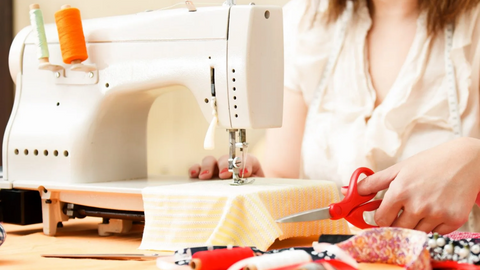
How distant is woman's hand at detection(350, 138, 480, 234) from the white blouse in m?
0.53

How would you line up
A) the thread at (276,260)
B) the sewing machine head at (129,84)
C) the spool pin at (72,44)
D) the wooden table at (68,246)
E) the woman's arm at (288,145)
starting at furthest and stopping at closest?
1. the woman's arm at (288,145)
2. the spool pin at (72,44)
3. the sewing machine head at (129,84)
4. the wooden table at (68,246)
5. the thread at (276,260)

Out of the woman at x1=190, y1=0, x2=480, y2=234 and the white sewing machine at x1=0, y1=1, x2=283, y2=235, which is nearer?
the white sewing machine at x1=0, y1=1, x2=283, y2=235

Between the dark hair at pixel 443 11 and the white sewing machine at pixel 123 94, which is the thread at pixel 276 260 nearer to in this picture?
the white sewing machine at pixel 123 94

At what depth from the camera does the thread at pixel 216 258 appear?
0.71m

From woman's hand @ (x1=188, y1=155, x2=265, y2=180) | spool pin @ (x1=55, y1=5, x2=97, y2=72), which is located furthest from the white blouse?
spool pin @ (x1=55, y1=5, x2=97, y2=72)

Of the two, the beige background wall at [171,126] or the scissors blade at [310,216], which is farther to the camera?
the beige background wall at [171,126]

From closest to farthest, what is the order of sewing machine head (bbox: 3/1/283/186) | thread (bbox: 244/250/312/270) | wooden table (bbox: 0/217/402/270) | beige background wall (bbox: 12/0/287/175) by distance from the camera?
thread (bbox: 244/250/312/270) → wooden table (bbox: 0/217/402/270) → sewing machine head (bbox: 3/1/283/186) → beige background wall (bbox: 12/0/287/175)

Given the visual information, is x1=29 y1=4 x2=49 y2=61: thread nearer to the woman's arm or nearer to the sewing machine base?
the sewing machine base

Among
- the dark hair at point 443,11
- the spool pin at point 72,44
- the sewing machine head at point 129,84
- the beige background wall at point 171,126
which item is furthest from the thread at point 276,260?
the beige background wall at point 171,126

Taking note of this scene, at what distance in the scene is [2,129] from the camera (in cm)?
225

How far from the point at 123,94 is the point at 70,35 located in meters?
0.16

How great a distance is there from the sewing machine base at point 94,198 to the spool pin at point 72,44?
0.26m

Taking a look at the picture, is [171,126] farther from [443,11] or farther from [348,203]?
[348,203]

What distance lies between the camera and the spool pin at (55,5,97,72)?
1186mm
